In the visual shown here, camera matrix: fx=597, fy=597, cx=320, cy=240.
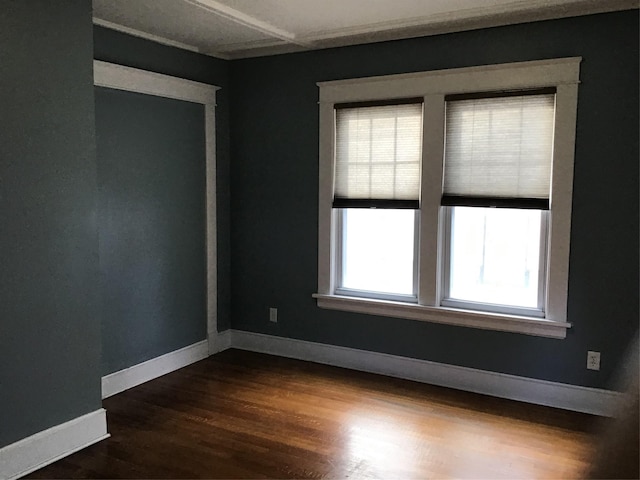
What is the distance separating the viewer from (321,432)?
3.52 m

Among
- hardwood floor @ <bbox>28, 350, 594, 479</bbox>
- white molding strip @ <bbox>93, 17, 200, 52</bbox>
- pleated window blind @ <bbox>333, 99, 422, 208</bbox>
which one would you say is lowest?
hardwood floor @ <bbox>28, 350, 594, 479</bbox>

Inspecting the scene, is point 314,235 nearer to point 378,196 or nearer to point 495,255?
point 378,196

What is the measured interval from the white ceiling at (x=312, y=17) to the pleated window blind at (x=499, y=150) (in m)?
0.51

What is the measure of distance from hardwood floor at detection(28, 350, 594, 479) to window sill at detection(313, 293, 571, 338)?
486 mm

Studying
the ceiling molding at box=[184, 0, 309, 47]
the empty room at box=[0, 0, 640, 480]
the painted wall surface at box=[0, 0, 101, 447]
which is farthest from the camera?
the ceiling molding at box=[184, 0, 309, 47]

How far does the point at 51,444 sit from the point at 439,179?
2.88m

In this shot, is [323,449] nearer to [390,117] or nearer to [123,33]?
[390,117]

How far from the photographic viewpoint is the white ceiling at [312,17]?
11.7 ft

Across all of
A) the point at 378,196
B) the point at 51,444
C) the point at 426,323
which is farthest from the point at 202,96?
the point at 51,444

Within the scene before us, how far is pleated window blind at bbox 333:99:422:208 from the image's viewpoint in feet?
14.0

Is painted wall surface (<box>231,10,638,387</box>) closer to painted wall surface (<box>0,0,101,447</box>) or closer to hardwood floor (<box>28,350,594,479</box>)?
hardwood floor (<box>28,350,594,479</box>)

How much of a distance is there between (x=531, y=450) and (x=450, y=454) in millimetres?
464

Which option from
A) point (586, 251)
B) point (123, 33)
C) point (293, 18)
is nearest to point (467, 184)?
point (586, 251)

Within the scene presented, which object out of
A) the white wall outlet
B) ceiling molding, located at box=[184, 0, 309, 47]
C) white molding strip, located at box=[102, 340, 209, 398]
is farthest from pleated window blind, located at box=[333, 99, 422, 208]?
white molding strip, located at box=[102, 340, 209, 398]
